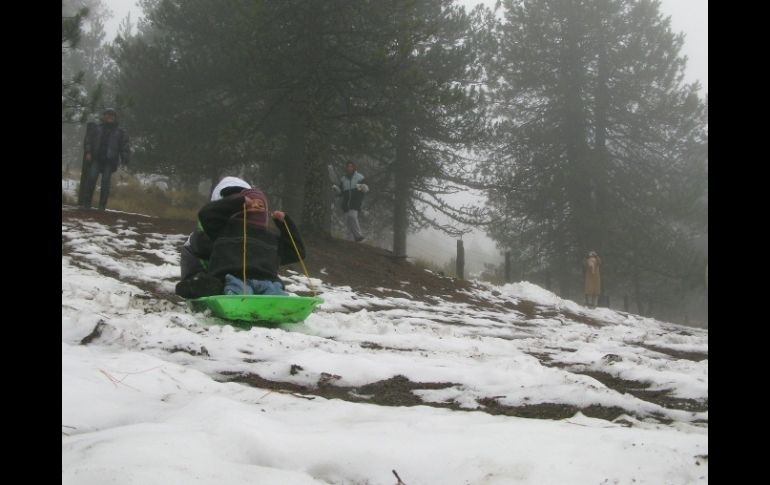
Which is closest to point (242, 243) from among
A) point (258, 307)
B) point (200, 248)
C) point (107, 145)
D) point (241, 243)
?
point (241, 243)

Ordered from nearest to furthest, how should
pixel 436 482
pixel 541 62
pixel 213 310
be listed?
1. pixel 436 482
2. pixel 213 310
3. pixel 541 62

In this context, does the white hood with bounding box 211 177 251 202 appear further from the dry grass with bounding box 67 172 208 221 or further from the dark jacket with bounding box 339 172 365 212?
the dry grass with bounding box 67 172 208 221

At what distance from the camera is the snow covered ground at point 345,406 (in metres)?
2.13

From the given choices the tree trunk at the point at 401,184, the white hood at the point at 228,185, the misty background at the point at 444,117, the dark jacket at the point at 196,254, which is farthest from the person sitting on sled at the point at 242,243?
the tree trunk at the point at 401,184

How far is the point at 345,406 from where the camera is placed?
122 inches

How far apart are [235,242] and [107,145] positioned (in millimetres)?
7397

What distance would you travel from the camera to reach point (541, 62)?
23844mm

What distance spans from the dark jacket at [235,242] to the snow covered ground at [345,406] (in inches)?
22.6

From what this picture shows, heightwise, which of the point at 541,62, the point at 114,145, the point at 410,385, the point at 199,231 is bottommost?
the point at 410,385

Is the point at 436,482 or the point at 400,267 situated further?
the point at 400,267

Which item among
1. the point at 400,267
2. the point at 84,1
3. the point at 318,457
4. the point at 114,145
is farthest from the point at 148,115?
the point at 84,1

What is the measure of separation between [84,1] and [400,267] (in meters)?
35.5

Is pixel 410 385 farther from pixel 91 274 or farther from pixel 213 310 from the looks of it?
pixel 91 274

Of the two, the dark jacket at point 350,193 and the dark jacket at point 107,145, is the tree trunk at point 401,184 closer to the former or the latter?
the dark jacket at point 350,193
